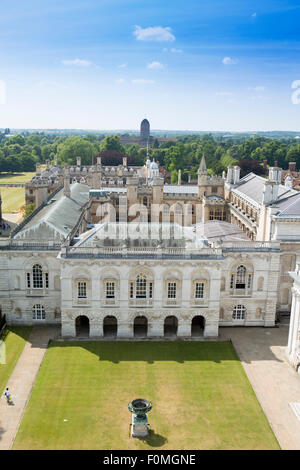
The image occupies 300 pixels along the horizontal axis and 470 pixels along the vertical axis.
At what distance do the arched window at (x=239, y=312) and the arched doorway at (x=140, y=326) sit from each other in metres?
9.23

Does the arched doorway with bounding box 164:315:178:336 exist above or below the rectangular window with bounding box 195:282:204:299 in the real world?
below

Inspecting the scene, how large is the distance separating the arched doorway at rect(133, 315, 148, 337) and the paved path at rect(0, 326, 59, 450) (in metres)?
7.83

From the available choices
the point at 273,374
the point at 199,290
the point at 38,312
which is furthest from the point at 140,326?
the point at 273,374

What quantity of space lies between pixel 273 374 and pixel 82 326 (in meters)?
19.0

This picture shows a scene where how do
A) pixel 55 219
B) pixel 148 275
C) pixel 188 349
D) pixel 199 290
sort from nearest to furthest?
pixel 188 349 → pixel 148 275 → pixel 199 290 → pixel 55 219

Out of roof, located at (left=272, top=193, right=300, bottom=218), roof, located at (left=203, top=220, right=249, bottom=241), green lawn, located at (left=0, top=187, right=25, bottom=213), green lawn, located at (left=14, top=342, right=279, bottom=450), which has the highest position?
roof, located at (left=272, top=193, right=300, bottom=218)

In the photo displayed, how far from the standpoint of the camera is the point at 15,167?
192250mm

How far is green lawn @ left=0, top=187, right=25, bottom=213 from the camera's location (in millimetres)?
106250

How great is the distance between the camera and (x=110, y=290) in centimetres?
4194

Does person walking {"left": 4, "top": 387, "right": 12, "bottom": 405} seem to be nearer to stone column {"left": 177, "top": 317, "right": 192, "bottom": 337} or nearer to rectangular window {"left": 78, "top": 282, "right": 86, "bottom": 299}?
rectangular window {"left": 78, "top": 282, "right": 86, "bottom": 299}

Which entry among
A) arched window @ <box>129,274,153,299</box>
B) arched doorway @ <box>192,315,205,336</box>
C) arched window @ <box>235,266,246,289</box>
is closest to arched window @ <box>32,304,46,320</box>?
arched window @ <box>129,274,153,299</box>

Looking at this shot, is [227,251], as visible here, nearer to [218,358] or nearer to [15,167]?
[218,358]

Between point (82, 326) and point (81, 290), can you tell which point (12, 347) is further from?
point (81, 290)

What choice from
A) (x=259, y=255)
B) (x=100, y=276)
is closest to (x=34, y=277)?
(x=100, y=276)
